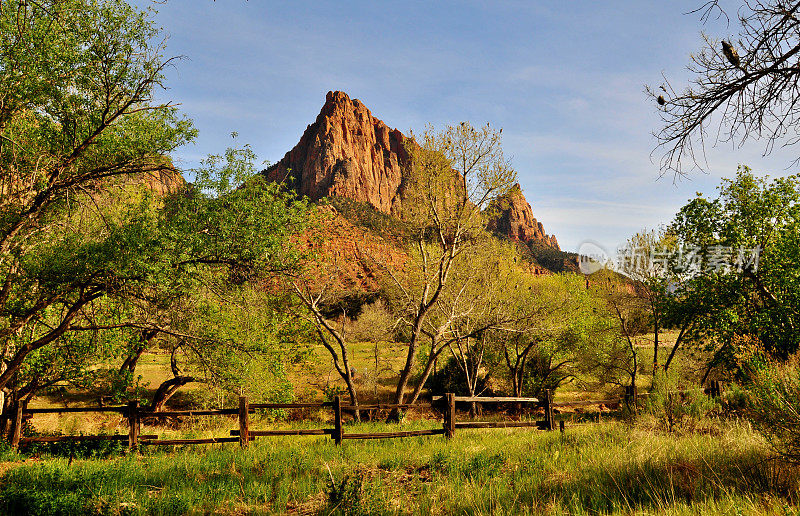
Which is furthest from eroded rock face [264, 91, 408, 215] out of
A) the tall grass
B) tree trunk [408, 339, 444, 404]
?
the tall grass

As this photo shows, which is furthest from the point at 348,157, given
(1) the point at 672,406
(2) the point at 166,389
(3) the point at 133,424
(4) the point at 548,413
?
(1) the point at 672,406

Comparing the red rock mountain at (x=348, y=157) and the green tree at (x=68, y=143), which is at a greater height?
the red rock mountain at (x=348, y=157)

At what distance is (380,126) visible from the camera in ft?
650

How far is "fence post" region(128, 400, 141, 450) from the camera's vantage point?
10.5 meters

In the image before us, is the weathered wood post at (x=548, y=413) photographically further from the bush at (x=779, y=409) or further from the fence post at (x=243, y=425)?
the fence post at (x=243, y=425)

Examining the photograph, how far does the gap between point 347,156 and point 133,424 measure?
Answer: 166734 millimetres

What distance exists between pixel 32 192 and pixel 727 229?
878 inches

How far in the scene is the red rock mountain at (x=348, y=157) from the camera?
160 m

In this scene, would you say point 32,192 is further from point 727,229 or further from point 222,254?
point 727,229

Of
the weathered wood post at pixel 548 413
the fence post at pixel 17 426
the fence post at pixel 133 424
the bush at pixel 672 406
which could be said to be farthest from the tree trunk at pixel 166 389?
the bush at pixel 672 406

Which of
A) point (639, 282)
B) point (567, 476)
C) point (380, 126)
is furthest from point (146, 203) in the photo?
A: point (380, 126)

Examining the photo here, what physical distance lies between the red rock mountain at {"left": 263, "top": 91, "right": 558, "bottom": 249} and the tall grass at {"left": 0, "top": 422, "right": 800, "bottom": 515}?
467 feet

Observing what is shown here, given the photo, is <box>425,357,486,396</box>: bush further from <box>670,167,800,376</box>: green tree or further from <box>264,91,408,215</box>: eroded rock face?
<box>264,91,408,215</box>: eroded rock face

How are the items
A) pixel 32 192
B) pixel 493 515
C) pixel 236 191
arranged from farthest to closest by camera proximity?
pixel 236 191
pixel 32 192
pixel 493 515
